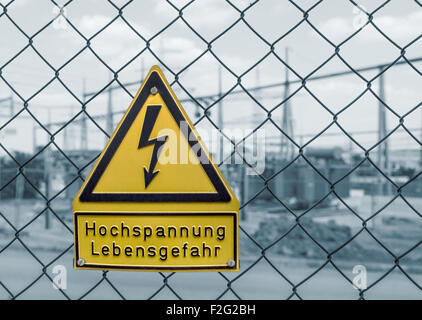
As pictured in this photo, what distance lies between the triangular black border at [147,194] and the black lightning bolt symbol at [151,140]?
3cm

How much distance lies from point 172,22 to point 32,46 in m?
0.39

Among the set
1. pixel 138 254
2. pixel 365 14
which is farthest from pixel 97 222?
pixel 365 14

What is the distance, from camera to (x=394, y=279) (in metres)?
4.18

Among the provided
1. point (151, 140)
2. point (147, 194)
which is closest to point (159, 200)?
point (147, 194)

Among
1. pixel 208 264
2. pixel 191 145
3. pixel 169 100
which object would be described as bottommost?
pixel 208 264

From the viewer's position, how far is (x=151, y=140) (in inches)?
37.6

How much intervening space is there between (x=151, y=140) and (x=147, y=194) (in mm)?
122

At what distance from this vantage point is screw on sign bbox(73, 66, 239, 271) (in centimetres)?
94

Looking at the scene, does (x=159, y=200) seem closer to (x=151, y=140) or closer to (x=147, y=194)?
(x=147, y=194)

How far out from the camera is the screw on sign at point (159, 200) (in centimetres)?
94

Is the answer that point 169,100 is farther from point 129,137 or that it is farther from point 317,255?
point 317,255

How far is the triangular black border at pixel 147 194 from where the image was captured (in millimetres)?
943

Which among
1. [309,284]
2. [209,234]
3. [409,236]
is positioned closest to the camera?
[209,234]

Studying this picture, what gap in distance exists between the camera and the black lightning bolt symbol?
3.12 feet
